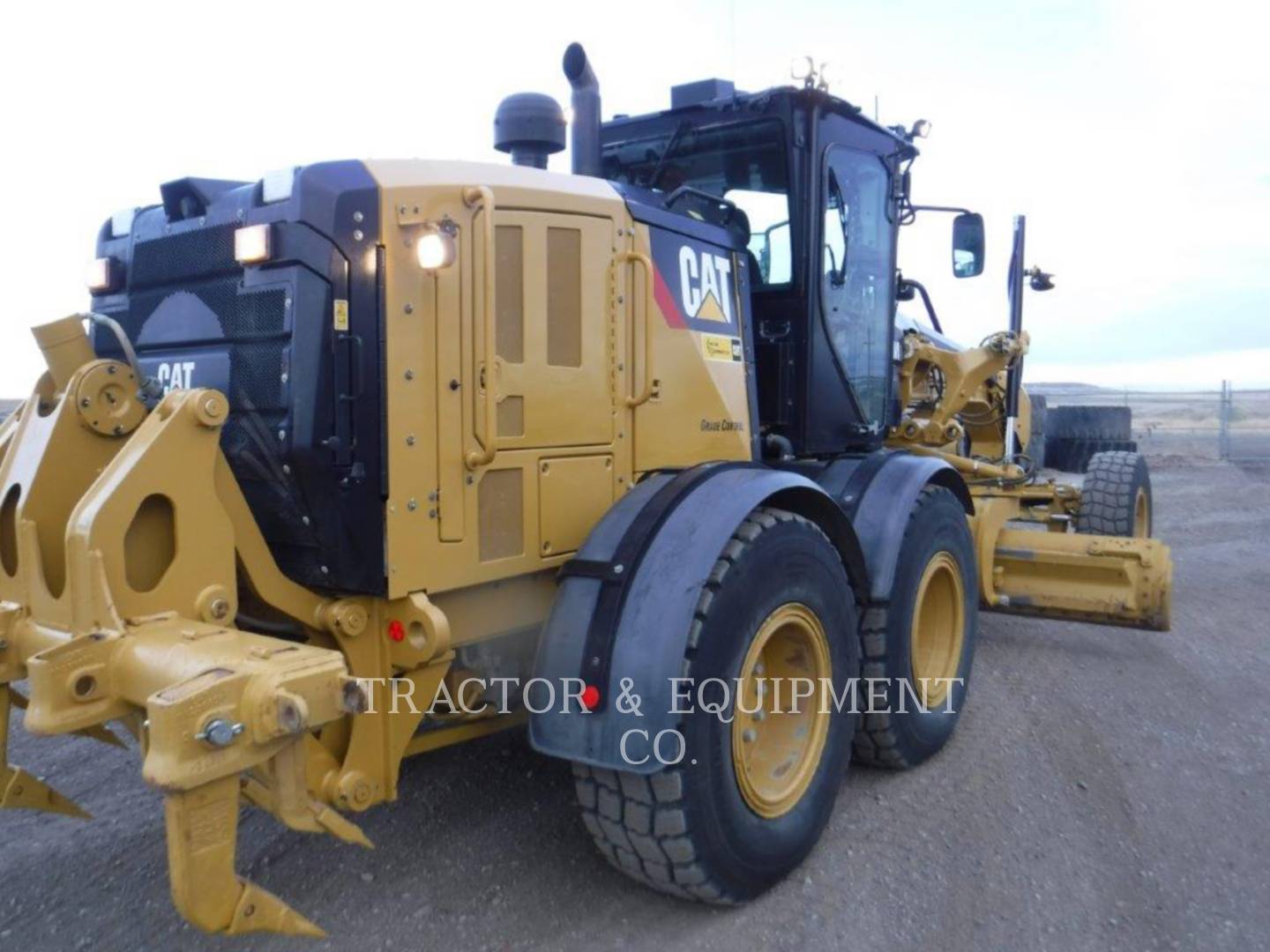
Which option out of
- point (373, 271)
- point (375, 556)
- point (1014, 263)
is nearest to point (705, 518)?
point (375, 556)

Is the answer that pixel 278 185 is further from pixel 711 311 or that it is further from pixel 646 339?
pixel 711 311

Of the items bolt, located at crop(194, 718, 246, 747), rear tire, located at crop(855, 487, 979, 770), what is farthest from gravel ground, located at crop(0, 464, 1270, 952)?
bolt, located at crop(194, 718, 246, 747)

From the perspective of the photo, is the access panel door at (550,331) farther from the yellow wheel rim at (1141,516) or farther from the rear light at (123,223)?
the yellow wheel rim at (1141,516)

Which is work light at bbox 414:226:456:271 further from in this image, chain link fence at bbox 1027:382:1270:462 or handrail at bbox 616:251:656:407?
chain link fence at bbox 1027:382:1270:462

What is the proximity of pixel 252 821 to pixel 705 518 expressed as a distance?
84.2 inches

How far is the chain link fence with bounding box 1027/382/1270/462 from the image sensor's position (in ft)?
63.8

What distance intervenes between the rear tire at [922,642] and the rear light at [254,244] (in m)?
2.70

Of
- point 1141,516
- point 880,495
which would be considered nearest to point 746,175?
point 880,495

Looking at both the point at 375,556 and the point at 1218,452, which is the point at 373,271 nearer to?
the point at 375,556

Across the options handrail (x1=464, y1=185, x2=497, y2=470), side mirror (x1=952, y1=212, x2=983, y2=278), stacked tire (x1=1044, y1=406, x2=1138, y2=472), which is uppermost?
side mirror (x1=952, y1=212, x2=983, y2=278)

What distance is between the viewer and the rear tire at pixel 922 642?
14.1ft

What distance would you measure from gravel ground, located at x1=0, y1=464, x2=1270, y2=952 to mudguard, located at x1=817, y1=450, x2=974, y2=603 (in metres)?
0.93

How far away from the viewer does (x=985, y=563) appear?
6.38 meters

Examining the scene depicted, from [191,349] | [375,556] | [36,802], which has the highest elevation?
[191,349]
